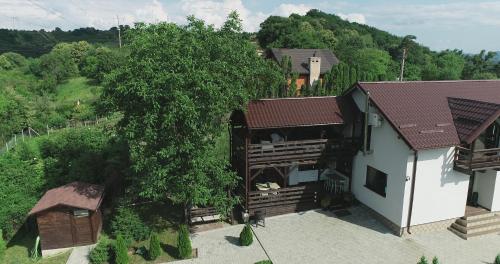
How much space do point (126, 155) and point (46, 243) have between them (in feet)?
20.2

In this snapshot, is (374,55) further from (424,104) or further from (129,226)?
(129,226)

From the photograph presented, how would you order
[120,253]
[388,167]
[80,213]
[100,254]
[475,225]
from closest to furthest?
[120,253], [100,254], [80,213], [475,225], [388,167]

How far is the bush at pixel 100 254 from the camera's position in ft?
43.4

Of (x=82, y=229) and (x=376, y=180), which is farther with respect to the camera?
(x=376, y=180)

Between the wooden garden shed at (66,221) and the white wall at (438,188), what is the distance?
44.5 ft

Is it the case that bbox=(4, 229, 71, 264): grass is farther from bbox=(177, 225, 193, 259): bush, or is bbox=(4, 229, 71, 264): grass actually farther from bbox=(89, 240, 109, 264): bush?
bbox=(177, 225, 193, 259): bush

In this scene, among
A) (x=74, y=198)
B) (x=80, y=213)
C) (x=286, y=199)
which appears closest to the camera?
(x=80, y=213)

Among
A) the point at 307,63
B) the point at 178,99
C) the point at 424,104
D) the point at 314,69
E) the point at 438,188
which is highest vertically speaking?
the point at 307,63

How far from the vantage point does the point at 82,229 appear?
14.6 meters

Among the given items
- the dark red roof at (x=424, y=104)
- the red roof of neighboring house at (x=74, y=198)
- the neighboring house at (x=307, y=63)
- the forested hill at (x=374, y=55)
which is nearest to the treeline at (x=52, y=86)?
the red roof of neighboring house at (x=74, y=198)

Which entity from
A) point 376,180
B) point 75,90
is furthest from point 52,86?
point 376,180

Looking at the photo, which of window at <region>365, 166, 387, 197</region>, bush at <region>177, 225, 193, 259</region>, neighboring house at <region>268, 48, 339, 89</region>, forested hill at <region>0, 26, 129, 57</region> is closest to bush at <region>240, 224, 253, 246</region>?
bush at <region>177, 225, 193, 259</region>

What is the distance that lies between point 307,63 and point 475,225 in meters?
34.5

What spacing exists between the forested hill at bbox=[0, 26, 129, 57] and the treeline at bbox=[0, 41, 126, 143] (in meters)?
25.7
